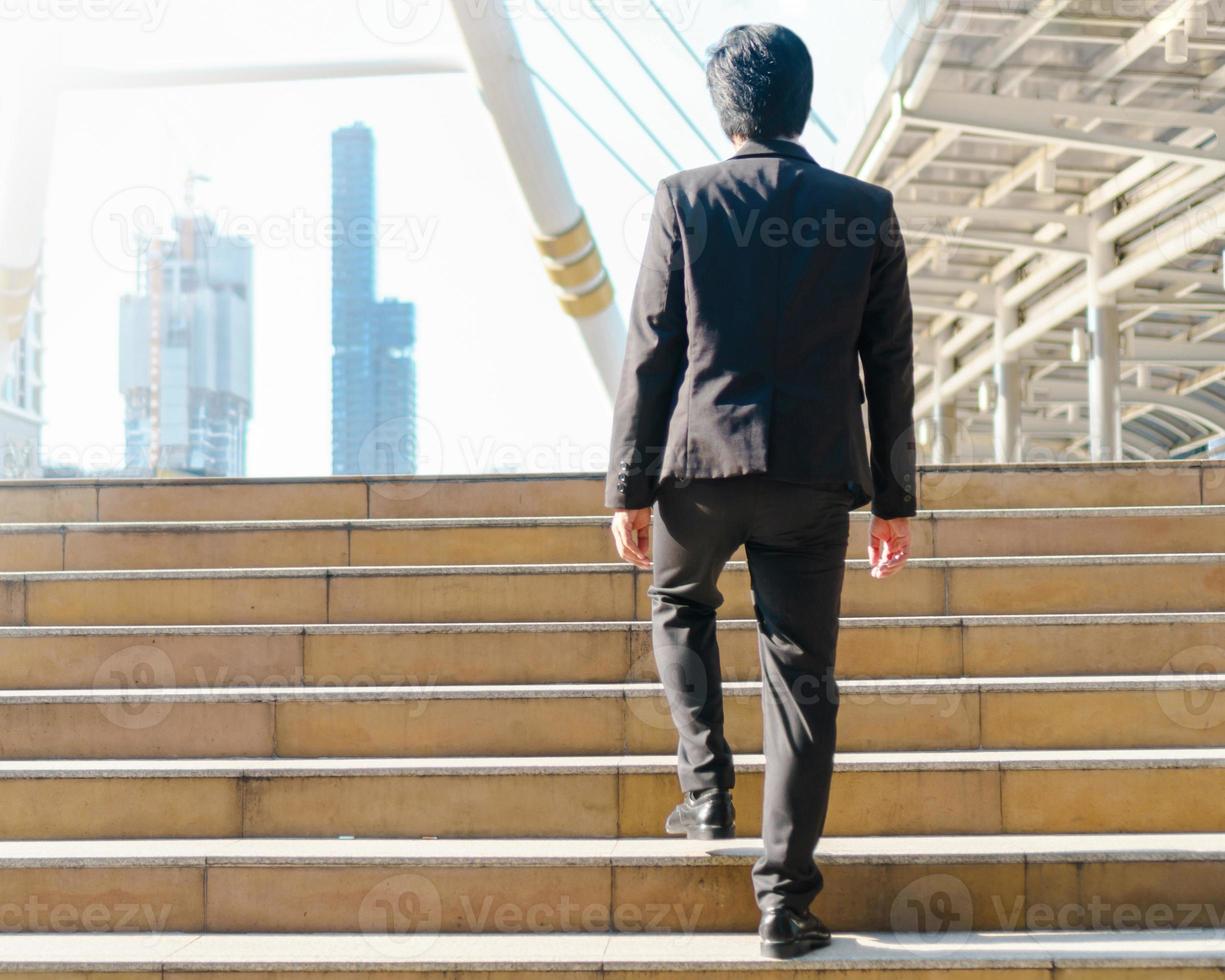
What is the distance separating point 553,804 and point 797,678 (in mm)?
985

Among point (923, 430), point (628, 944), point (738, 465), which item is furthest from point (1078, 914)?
point (923, 430)

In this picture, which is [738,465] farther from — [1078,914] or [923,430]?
[923,430]

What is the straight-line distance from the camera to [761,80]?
2793 mm

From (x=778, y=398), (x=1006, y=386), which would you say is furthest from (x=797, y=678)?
(x=1006, y=386)

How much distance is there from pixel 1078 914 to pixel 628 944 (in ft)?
3.32

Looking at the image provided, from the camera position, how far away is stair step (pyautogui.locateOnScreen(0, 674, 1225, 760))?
3.67 m

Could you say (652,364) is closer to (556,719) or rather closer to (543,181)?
(556,719)

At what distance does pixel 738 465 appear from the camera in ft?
8.75

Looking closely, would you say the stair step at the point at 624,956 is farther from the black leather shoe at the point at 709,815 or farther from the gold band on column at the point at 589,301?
the gold band on column at the point at 589,301

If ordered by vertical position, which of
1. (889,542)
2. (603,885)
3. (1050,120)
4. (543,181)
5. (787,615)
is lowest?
(603,885)

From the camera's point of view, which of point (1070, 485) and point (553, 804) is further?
point (1070, 485)

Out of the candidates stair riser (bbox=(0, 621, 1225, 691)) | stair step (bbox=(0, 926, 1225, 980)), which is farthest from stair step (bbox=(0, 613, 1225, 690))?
stair step (bbox=(0, 926, 1225, 980))

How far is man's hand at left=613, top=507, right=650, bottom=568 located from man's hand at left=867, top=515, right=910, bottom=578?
48 cm

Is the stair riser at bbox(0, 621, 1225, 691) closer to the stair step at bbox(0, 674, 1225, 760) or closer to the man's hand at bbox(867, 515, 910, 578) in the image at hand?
the stair step at bbox(0, 674, 1225, 760)
